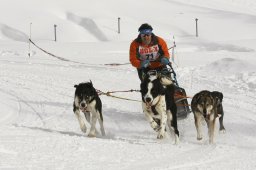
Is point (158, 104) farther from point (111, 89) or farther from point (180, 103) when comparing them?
point (111, 89)

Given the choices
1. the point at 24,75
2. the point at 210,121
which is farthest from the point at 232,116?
the point at 24,75

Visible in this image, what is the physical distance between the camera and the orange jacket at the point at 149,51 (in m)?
8.78

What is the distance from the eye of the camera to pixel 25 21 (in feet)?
108

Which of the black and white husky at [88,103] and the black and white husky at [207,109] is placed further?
the black and white husky at [88,103]

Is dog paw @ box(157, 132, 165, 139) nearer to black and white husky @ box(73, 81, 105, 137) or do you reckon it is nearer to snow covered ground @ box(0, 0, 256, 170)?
snow covered ground @ box(0, 0, 256, 170)

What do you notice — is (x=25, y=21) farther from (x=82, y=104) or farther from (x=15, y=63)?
(x=82, y=104)

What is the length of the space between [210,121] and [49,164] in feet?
8.79

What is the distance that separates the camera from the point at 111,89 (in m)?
12.9

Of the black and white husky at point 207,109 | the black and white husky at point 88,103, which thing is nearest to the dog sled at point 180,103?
the black and white husky at point 207,109

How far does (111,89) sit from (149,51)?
13.7 ft

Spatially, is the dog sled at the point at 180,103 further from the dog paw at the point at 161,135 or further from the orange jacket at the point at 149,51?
the dog paw at the point at 161,135

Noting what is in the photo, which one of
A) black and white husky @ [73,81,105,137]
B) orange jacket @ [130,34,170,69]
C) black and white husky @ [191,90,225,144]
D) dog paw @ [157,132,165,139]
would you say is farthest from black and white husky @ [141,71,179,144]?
orange jacket @ [130,34,170,69]

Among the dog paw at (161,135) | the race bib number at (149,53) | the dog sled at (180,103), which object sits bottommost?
the dog paw at (161,135)

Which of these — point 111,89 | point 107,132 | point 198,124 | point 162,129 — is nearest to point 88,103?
point 107,132
